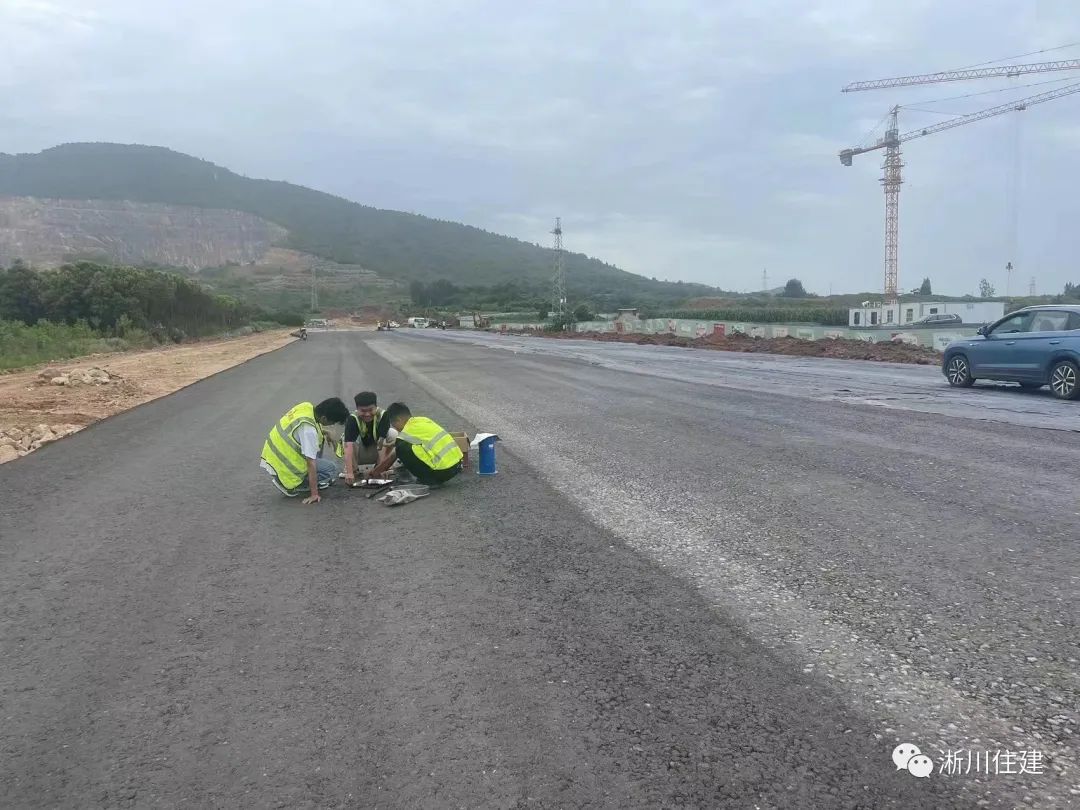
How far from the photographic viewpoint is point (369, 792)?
295cm

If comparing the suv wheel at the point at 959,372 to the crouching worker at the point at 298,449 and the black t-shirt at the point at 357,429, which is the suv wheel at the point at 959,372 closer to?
the black t-shirt at the point at 357,429

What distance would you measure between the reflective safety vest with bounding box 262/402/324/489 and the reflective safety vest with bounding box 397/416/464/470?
2.81 ft

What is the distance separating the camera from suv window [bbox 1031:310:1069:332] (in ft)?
47.2

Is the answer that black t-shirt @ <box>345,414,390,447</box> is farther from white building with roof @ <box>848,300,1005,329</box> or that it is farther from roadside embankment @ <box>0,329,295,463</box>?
white building with roof @ <box>848,300,1005,329</box>

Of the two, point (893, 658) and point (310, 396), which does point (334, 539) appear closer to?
point (893, 658)

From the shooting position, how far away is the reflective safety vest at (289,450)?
7.63 meters

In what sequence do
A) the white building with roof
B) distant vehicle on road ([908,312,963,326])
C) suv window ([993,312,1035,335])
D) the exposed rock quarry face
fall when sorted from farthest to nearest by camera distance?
the exposed rock quarry face
the white building with roof
distant vehicle on road ([908,312,963,326])
suv window ([993,312,1035,335])

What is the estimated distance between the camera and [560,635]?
14.2 ft

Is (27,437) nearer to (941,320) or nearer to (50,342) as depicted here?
(50,342)

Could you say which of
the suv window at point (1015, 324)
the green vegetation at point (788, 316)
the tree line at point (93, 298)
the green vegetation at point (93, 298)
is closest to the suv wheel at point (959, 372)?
the suv window at point (1015, 324)

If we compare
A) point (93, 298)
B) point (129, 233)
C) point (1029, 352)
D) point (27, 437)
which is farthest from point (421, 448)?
point (129, 233)

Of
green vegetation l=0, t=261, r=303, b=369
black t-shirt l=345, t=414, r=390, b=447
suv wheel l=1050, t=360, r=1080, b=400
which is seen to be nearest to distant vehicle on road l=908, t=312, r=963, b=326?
suv wheel l=1050, t=360, r=1080, b=400

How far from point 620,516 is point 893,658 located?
311 cm

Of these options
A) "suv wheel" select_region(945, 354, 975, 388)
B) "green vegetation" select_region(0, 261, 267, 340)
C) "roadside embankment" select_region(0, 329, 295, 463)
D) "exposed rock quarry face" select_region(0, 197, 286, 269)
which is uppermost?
"exposed rock quarry face" select_region(0, 197, 286, 269)
